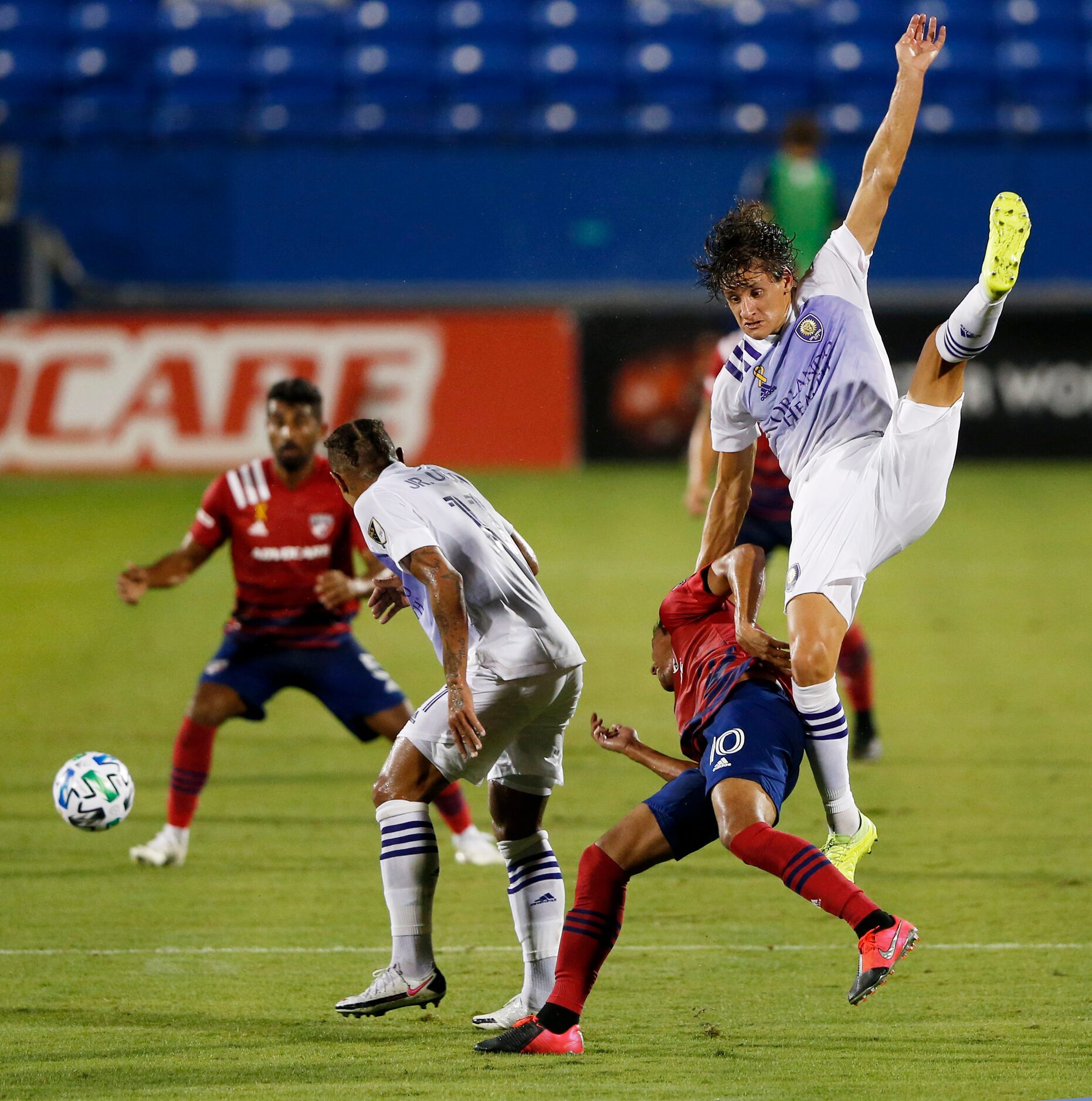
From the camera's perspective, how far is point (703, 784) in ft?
16.9

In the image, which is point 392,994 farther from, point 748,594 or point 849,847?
point 748,594

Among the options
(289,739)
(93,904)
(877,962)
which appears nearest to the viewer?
(877,962)

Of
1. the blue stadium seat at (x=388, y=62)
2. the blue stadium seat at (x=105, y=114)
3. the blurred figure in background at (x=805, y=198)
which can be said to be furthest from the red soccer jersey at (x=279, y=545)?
the blue stadium seat at (x=388, y=62)

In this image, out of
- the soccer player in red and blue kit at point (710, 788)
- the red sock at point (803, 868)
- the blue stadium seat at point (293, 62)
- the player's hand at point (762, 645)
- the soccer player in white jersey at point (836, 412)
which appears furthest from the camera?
the blue stadium seat at point (293, 62)

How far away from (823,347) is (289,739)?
203 inches

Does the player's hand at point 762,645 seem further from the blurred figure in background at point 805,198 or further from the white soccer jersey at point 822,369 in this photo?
the blurred figure in background at point 805,198

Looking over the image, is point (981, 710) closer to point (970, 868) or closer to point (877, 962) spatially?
point (970, 868)

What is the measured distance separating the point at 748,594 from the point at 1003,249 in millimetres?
1211

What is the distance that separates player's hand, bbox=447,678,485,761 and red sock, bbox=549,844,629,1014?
1.47ft

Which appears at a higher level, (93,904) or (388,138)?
(388,138)

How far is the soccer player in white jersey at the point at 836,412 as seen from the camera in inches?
216

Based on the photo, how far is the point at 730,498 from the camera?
19.8 ft

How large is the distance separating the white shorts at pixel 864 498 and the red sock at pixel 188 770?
9.65ft

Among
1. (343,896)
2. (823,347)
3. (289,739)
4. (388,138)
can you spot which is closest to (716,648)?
(823,347)
